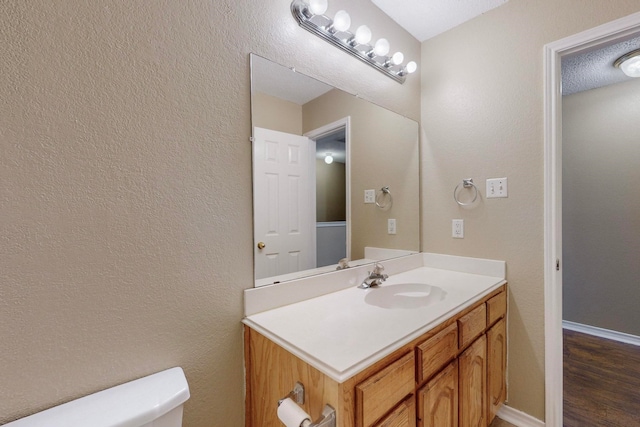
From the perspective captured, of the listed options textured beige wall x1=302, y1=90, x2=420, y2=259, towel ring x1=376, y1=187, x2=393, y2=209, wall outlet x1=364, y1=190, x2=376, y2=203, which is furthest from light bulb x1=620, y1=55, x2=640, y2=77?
wall outlet x1=364, y1=190, x2=376, y2=203

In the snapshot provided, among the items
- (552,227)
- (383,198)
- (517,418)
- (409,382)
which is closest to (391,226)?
(383,198)

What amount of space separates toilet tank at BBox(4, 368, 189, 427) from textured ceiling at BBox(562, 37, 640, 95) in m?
2.73

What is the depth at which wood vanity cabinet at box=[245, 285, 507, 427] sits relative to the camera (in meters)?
0.74

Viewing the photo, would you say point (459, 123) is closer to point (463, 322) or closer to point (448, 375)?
point (463, 322)

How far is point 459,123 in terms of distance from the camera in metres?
1.75

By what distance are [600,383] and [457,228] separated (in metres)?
1.43

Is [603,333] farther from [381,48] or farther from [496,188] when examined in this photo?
[381,48]

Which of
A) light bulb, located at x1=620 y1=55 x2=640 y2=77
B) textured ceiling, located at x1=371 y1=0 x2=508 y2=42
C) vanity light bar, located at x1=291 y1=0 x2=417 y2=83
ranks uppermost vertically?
textured ceiling, located at x1=371 y1=0 x2=508 y2=42

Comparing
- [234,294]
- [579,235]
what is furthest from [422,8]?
[579,235]

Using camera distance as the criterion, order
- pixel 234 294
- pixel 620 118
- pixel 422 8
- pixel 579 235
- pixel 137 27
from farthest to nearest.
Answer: pixel 579 235, pixel 620 118, pixel 422 8, pixel 234 294, pixel 137 27

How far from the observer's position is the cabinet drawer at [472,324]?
3.76 feet

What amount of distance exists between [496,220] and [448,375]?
95 centimetres

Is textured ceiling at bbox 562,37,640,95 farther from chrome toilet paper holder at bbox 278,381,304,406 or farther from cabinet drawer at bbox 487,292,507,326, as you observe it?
chrome toilet paper holder at bbox 278,381,304,406

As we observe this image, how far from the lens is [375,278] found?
143 centimetres
